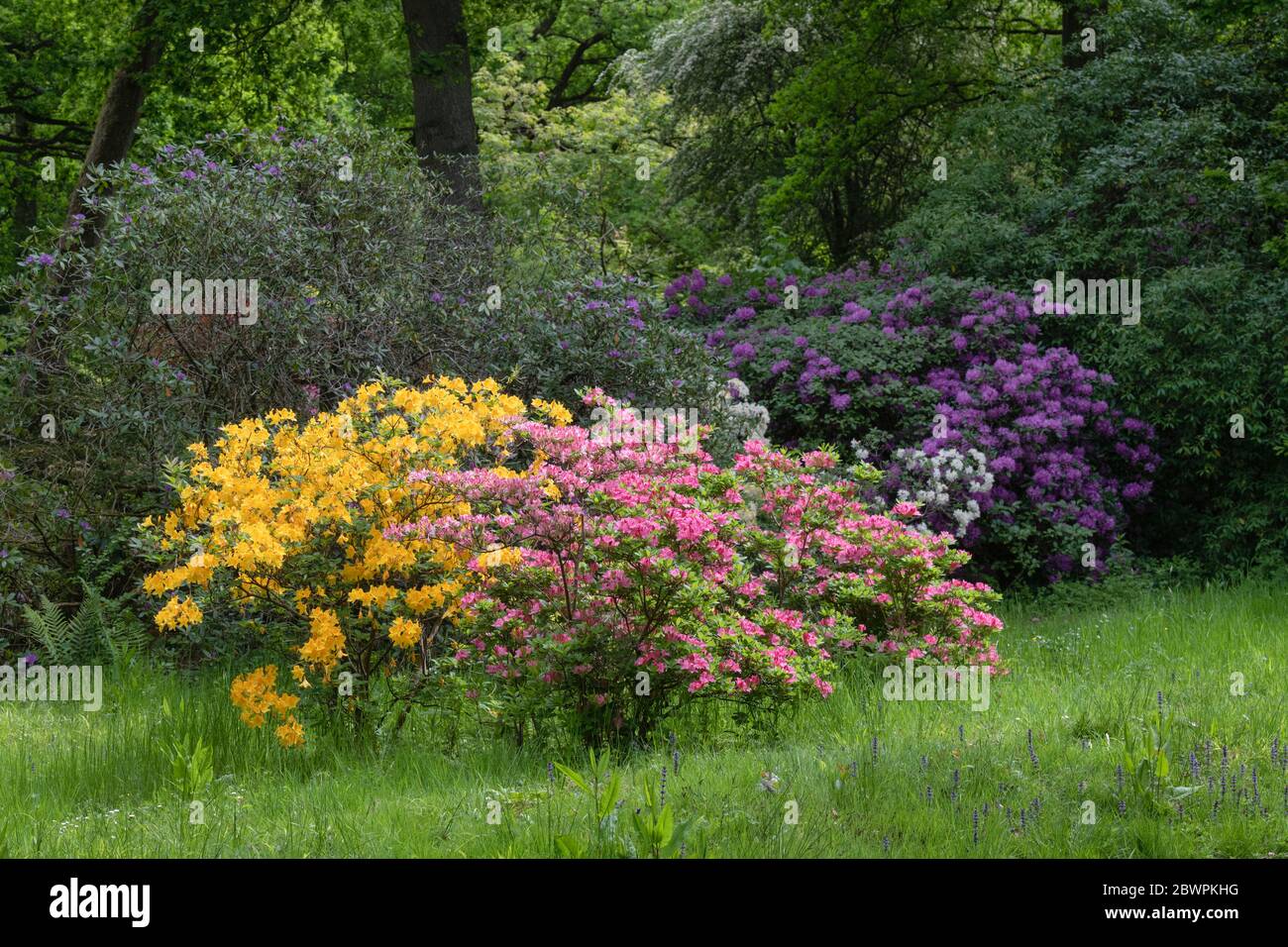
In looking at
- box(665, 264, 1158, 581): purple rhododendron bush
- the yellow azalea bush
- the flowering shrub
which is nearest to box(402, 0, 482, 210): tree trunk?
box(665, 264, 1158, 581): purple rhododendron bush

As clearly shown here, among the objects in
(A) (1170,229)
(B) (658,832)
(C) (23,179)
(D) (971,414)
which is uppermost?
(C) (23,179)

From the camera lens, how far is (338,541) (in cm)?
577

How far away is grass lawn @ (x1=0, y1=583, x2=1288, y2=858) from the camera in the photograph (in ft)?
14.3

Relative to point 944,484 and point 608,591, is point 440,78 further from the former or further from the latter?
point 608,591

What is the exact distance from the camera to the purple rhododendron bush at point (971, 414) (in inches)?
432

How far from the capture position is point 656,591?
5.61 meters

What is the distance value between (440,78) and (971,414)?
6155 mm

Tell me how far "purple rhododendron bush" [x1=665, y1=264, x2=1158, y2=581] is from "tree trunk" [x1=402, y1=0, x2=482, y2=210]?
10.8ft

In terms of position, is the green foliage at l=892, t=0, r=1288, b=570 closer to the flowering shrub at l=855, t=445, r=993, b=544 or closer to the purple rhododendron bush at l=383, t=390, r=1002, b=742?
the flowering shrub at l=855, t=445, r=993, b=544

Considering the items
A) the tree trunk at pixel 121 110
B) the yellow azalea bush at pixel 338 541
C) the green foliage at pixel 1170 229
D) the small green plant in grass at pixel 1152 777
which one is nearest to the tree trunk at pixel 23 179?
the tree trunk at pixel 121 110

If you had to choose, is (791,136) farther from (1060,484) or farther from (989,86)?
(1060,484)

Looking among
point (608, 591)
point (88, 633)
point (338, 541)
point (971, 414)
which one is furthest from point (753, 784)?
point (971, 414)

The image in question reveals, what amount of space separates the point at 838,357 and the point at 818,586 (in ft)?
16.8

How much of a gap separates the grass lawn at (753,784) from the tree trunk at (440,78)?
7.55 m
